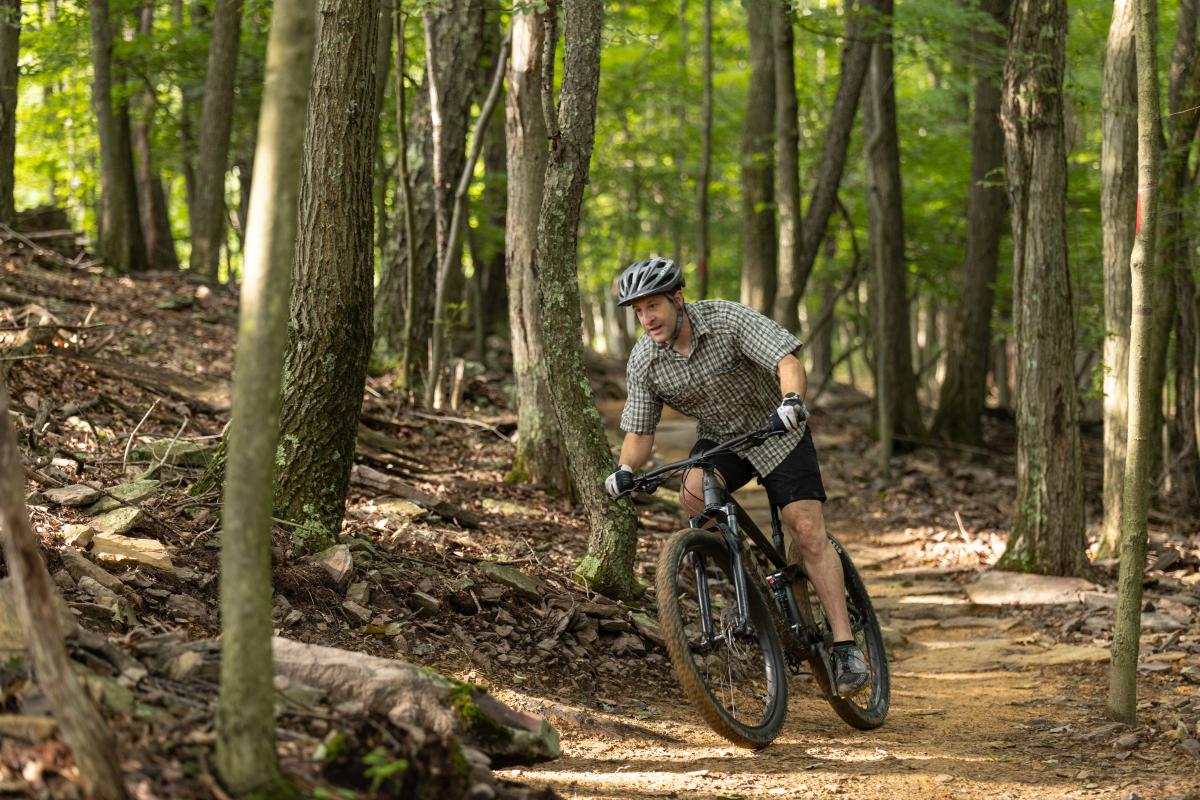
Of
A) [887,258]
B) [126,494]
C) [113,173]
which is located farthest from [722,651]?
[113,173]

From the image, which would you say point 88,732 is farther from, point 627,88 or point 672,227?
point 672,227

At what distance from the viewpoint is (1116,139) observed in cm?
912

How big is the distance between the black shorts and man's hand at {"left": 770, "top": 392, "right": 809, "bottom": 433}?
586mm

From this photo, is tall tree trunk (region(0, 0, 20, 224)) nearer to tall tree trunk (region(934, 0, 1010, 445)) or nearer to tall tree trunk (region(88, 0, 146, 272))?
tall tree trunk (region(88, 0, 146, 272))

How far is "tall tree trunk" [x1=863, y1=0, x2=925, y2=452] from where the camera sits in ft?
51.0

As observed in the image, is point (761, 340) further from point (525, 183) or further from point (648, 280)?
point (525, 183)

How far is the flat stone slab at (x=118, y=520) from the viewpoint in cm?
571

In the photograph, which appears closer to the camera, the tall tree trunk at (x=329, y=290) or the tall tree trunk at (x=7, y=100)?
the tall tree trunk at (x=329, y=290)

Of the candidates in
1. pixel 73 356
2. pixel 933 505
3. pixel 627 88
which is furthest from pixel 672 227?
pixel 73 356

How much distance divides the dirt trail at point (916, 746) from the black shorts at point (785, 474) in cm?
122

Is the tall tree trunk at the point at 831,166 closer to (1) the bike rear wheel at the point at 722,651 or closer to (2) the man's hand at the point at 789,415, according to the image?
(1) the bike rear wheel at the point at 722,651

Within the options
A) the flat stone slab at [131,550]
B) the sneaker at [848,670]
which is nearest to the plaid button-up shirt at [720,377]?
the sneaker at [848,670]

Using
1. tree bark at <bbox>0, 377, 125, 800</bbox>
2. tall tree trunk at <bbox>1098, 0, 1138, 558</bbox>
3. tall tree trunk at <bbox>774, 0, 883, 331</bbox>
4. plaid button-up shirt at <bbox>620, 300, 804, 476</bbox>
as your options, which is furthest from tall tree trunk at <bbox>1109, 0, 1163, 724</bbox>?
tall tree trunk at <bbox>774, 0, 883, 331</bbox>

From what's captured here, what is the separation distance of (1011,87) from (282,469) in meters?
6.96
